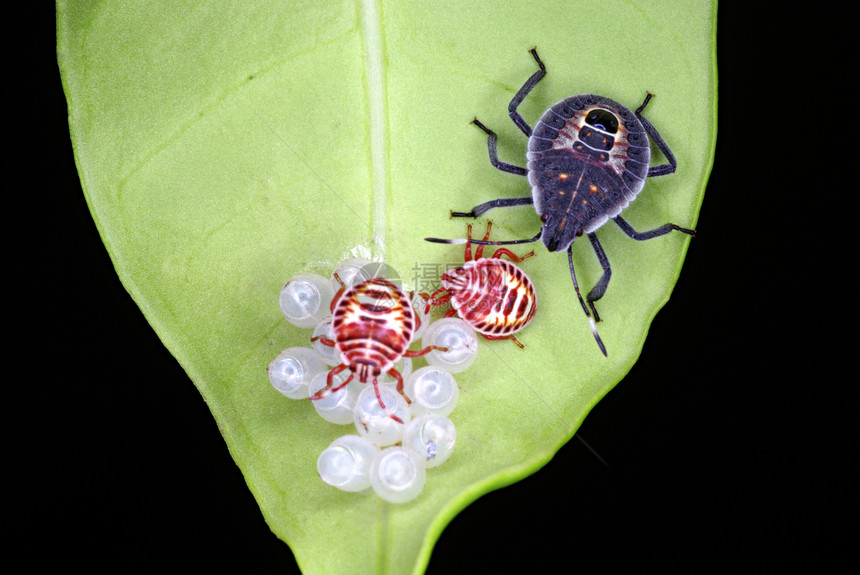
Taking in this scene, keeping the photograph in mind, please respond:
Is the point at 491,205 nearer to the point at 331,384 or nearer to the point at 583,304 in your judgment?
the point at 583,304

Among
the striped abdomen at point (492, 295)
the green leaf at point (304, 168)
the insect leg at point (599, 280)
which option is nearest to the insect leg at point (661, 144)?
the green leaf at point (304, 168)

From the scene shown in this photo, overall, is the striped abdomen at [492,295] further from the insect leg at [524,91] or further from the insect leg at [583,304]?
the insect leg at [524,91]

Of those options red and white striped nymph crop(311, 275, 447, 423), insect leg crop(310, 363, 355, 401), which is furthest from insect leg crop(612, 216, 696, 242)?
insect leg crop(310, 363, 355, 401)

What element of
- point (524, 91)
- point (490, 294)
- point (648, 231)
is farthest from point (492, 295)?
point (524, 91)

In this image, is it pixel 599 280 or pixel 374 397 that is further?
pixel 599 280

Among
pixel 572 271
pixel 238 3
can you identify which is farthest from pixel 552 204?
pixel 238 3

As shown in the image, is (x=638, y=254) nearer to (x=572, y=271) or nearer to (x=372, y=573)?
(x=572, y=271)
